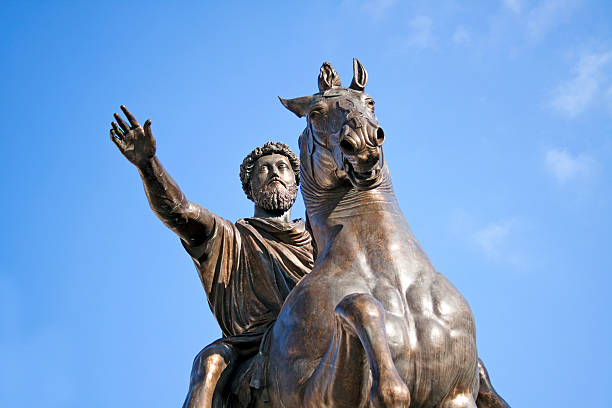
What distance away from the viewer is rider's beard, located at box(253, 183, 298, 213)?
316 inches

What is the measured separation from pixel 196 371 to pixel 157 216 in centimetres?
141

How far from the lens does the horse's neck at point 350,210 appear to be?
589 cm

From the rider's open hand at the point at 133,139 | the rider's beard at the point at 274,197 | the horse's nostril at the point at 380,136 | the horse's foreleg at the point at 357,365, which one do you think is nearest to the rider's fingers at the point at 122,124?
the rider's open hand at the point at 133,139

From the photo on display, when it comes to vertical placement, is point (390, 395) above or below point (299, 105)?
below

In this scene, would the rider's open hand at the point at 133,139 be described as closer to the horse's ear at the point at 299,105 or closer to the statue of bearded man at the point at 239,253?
the statue of bearded man at the point at 239,253

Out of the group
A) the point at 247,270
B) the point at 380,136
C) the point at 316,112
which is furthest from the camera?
the point at 247,270

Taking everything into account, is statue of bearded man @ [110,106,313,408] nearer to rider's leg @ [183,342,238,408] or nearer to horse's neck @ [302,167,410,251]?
rider's leg @ [183,342,238,408]

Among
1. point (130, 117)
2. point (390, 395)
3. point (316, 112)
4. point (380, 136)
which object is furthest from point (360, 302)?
point (130, 117)

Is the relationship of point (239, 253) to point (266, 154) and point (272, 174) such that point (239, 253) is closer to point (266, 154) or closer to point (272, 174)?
point (272, 174)

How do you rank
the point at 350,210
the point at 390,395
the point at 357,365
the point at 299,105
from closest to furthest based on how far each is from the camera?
1. the point at 390,395
2. the point at 357,365
3. the point at 350,210
4. the point at 299,105

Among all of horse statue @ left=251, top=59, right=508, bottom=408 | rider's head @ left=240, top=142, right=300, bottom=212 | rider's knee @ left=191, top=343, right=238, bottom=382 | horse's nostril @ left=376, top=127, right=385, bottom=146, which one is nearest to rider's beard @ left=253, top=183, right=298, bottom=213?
rider's head @ left=240, top=142, right=300, bottom=212

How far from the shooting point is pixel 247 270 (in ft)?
24.3

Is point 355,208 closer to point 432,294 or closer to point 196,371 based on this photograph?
point 432,294

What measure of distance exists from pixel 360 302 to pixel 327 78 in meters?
2.46
